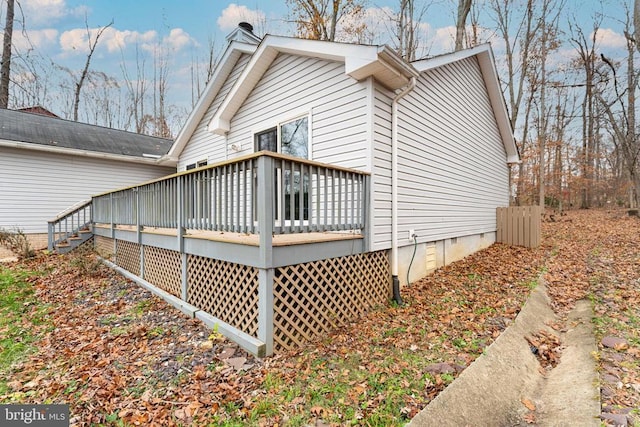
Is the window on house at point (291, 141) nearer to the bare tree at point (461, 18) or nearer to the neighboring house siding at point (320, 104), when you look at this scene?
the neighboring house siding at point (320, 104)

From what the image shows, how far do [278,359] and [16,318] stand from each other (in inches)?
171

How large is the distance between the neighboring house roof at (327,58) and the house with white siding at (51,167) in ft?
7.30

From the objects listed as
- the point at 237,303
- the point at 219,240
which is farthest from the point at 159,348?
the point at 219,240

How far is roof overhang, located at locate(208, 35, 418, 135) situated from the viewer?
14.5ft

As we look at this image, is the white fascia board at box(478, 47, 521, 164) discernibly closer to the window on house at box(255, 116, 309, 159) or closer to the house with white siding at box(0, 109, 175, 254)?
the window on house at box(255, 116, 309, 159)

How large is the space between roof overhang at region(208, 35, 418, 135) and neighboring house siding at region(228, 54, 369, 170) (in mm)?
190

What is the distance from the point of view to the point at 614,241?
9469 mm

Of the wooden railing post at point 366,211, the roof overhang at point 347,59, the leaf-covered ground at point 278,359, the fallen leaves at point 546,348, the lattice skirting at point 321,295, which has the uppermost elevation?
the roof overhang at point 347,59

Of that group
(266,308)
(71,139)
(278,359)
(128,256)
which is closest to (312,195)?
(266,308)

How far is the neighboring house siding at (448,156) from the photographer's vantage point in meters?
5.70

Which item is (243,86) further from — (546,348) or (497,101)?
(497,101)

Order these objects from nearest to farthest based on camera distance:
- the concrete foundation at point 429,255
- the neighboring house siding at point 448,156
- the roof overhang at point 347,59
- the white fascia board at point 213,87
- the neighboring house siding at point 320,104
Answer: the roof overhang at point 347,59 → the neighboring house siding at point 320,104 → the concrete foundation at point 429,255 → the neighboring house siding at point 448,156 → the white fascia board at point 213,87

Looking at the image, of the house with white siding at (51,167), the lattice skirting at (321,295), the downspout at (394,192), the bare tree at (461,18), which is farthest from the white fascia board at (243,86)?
the bare tree at (461,18)

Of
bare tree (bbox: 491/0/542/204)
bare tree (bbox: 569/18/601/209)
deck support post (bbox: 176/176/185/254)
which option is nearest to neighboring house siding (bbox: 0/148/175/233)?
deck support post (bbox: 176/176/185/254)
